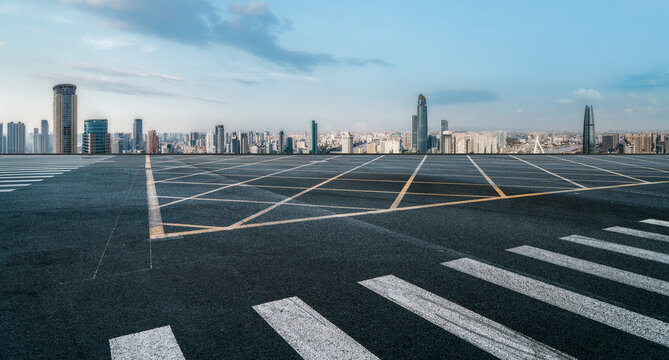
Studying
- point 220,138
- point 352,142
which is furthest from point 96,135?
point 352,142

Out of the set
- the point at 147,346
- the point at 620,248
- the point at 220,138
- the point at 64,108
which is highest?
the point at 64,108

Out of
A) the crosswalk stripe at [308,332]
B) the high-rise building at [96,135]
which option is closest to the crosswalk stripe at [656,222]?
the crosswalk stripe at [308,332]

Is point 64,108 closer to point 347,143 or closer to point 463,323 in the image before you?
point 347,143

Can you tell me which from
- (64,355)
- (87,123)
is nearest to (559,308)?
(64,355)

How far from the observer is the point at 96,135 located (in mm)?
86000

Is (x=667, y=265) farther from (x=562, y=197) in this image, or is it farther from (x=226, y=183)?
(x=226, y=183)

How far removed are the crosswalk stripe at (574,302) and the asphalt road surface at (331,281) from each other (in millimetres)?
20

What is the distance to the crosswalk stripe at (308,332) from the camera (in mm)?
2621

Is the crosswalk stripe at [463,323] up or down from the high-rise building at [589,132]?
down

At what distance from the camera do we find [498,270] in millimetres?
4266

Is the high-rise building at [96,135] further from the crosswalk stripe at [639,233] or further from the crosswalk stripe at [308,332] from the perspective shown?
the crosswalk stripe at [639,233]

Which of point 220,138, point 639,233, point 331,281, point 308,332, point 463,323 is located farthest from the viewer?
point 220,138

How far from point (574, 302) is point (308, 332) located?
2479mm

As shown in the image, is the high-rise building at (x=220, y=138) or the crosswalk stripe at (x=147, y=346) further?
the high-rise building at (x=220, y=138)
